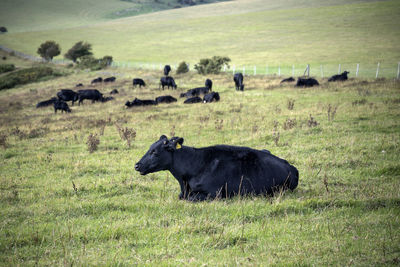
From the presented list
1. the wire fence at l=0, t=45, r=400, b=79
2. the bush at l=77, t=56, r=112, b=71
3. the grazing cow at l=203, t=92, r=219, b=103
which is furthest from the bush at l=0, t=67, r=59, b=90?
the grazing cow at l=203, t=92, r=219, b=103

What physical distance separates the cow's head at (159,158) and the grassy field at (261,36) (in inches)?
1562

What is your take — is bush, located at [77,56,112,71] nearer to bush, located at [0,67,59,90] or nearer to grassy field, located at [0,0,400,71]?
bush, located at [0,67,59,90]

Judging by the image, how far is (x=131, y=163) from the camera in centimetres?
1045

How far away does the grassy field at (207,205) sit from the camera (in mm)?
4621

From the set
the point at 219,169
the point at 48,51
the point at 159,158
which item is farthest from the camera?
the point at 48,51

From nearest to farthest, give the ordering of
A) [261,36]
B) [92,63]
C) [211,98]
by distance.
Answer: [211,98] → [92,63] → [261,36]

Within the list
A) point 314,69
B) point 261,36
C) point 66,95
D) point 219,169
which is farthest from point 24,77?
point 261,36

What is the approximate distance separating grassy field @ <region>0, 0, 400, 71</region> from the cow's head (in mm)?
39663

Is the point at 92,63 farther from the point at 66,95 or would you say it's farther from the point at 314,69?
the point at 314,69

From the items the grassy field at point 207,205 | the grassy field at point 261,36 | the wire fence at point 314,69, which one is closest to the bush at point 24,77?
the wire fence at point 314,69

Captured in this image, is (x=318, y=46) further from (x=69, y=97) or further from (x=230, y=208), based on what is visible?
(x=230, y=208)

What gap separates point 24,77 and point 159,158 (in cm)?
5642

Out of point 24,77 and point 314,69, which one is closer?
point 314,69

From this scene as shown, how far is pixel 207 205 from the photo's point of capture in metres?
6.49
